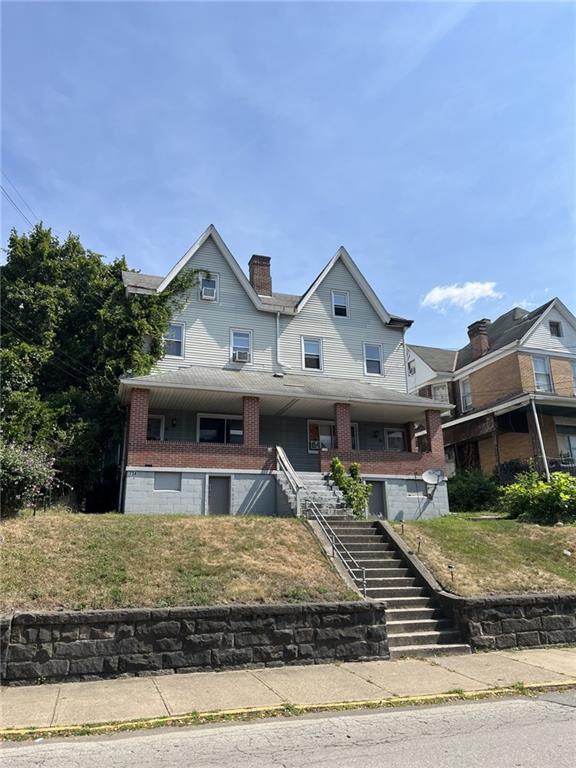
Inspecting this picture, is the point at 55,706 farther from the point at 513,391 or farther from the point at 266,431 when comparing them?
the point at 513,391

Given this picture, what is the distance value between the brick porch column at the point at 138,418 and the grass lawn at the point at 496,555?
816 centimetres

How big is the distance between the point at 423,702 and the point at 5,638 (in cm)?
566

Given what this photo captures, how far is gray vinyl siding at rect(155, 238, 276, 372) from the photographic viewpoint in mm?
22078

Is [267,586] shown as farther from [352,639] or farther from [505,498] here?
[505,498]

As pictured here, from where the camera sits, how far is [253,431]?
18.8m

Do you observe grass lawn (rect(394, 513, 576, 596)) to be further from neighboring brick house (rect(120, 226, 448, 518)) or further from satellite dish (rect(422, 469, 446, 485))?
neighboring brick house (rect(120, 226, 448, 518))

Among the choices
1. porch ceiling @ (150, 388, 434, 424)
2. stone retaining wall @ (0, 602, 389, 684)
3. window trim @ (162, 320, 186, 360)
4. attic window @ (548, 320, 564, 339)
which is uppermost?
attic window @ (548, 320, 564, 339)

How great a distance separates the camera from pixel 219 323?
74.4 ft

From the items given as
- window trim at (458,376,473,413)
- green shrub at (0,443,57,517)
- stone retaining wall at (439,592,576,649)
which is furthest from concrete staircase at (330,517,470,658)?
window trim at (458,376,473,413)

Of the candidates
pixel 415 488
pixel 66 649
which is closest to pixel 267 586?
pixel 66 649

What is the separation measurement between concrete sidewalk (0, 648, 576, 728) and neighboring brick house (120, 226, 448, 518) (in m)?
8.91

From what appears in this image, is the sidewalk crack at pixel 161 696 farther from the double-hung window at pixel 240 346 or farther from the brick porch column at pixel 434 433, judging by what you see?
the double-hung window at pixel 240 346

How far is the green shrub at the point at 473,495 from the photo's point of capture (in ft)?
77.5

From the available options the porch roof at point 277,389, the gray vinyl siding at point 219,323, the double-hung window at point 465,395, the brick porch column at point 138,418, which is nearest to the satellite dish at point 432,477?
the porch roof at point 277,389
